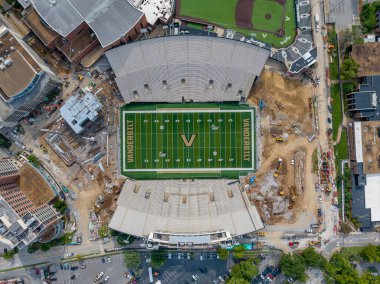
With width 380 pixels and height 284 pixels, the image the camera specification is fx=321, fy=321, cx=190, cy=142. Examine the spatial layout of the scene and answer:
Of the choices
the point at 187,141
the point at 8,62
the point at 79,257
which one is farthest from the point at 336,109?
the point at 8,62

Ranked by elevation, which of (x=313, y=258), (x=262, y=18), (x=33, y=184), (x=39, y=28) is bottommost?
(x=313, y=258)

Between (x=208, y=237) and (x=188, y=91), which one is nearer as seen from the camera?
(x=208, y=237)

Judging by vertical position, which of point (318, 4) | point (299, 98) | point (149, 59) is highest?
point (318, 4)

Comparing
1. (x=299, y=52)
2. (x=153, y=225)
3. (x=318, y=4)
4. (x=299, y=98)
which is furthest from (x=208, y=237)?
(x=318, y=4)

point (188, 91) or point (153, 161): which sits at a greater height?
point (188, 91)

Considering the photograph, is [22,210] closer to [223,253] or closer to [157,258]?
[157,258]

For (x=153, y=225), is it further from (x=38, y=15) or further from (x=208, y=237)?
(x=38, y=15)
